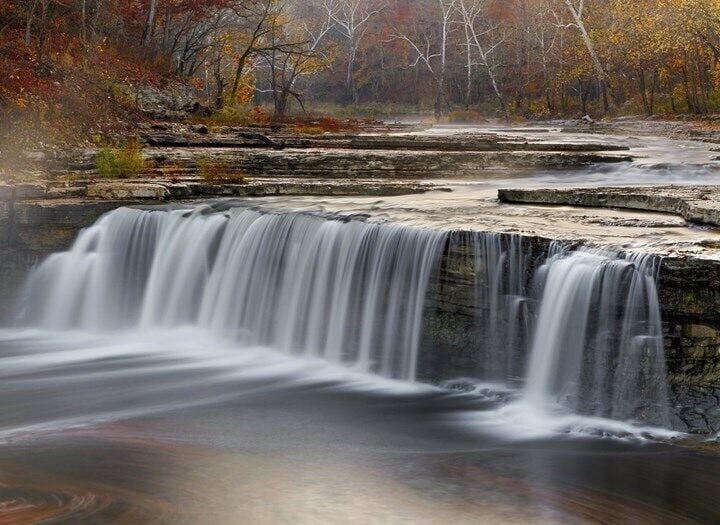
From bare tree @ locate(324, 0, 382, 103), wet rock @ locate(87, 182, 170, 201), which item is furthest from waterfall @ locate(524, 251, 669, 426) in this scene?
bare tree @ locate(324, 0, 382, 103)

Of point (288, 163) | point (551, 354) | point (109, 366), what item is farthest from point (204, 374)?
point (288, 163)

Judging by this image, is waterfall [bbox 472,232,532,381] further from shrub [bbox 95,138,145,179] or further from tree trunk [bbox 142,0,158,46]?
tree trunk [bbox 142,0,158,46]

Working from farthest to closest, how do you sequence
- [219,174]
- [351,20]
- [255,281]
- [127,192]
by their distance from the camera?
[351,20] < [219,174] < [127,192] < [255,281]

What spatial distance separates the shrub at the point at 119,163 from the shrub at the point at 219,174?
43.9 inches

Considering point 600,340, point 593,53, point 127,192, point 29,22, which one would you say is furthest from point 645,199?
point 593,53

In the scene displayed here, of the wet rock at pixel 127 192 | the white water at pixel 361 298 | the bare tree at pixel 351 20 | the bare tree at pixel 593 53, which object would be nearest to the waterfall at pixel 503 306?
the white water at pixel 361 298

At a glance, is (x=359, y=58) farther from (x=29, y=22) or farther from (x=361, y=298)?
(x=361, y=298)

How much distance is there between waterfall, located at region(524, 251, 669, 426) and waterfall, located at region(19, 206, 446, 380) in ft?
5.23

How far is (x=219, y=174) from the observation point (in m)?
15.2

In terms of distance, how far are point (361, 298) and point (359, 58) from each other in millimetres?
62823

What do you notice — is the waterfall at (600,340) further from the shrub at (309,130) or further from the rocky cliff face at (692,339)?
the shrub at (309,130)

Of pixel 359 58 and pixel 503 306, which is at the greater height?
pixel 359 58

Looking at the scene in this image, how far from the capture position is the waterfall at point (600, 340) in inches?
308

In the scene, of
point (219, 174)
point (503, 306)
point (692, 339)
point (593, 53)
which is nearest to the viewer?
point (692, 339)
